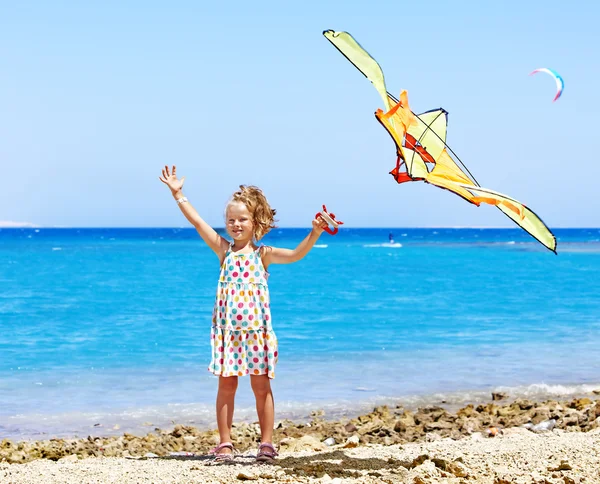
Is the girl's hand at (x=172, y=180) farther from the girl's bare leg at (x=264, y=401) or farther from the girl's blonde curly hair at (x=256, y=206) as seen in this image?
the girl's bare leg at (x=264, y=401)

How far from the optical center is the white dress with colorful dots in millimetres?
5191

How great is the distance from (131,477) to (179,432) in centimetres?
285

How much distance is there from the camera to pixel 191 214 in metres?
5.38

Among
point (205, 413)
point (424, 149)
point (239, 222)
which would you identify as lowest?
point (205, 413)

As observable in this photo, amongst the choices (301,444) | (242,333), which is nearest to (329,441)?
(301,444)

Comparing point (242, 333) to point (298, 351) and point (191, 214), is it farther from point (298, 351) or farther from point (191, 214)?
point (298, 351)

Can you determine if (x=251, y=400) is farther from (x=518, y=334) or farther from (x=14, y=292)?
(x=14, y=292)

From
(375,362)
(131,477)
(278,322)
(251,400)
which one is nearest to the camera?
Result: (131,477)

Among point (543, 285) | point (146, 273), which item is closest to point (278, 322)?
point (543, 285)

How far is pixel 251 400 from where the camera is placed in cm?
905

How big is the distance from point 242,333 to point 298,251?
647 mm

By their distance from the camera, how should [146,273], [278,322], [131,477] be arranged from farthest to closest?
[146,273] → [278,322] → [131,477]

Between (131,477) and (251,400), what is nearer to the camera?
(131,477)

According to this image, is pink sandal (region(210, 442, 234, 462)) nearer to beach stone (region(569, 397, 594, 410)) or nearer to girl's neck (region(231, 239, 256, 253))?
girl's neck (region(231, 239, 256, 253))
